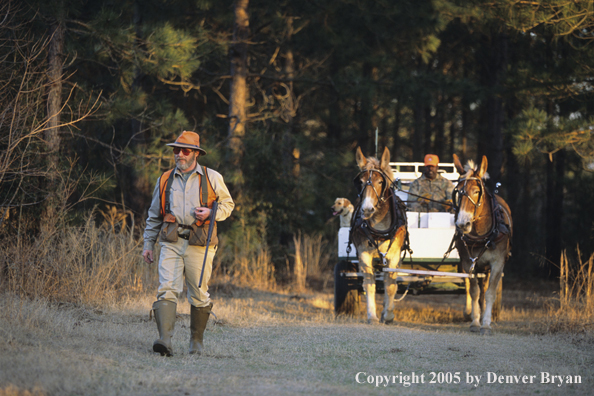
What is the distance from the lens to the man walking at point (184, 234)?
262 inches

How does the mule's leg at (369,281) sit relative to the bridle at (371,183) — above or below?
below

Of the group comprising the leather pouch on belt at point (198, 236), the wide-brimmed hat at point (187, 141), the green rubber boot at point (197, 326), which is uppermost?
the wide-brimmed hat at point (187, 141)

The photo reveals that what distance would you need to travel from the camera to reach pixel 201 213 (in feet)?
21.7

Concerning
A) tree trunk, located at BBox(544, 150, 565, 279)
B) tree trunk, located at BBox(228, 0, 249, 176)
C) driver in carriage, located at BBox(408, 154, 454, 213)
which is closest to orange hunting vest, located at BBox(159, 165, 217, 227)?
driver in carriage, located at BBox(408, 154, 454, 213)

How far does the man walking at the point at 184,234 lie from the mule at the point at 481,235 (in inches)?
161

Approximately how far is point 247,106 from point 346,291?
27.4 feet

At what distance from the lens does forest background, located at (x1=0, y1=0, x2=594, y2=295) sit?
11.0 m

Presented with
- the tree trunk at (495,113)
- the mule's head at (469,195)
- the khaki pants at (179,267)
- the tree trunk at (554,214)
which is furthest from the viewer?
the tree trunk at (554,214)

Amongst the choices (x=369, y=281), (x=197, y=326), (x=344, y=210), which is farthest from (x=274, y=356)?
(x=344, y=210)

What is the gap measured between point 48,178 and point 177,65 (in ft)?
11.7

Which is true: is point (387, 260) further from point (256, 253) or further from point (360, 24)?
point (360, 24)

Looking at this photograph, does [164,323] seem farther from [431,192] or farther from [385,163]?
[431,192]

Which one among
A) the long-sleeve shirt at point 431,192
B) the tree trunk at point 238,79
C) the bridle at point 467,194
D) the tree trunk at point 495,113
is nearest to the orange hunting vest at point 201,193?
the bridle at point 467,194

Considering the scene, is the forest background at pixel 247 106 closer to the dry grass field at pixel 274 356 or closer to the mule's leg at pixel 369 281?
the dry grass field at pixel 274 356
